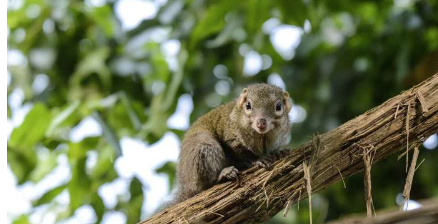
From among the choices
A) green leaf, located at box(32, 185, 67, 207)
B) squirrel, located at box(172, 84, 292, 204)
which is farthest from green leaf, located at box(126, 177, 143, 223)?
squirrel, located at box(172, 84, 292, 204)

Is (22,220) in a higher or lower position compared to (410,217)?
higher

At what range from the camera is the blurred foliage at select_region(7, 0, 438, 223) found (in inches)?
227

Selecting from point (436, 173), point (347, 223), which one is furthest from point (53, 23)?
point (347, 223)

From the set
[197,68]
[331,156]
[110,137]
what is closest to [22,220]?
[110,137]

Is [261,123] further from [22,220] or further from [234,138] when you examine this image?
[22,220]

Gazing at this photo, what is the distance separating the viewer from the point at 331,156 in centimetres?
375

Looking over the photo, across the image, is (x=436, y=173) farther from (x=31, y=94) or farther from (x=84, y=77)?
(x=31, y=94)

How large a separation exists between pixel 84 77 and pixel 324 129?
256cm

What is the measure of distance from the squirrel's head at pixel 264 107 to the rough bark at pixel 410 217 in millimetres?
2597

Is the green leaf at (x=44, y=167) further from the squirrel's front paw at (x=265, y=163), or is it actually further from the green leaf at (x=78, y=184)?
the squirrel's front paw at (x=265, y=163)

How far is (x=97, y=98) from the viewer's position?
6.57 meters

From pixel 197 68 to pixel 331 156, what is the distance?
10.2 ft

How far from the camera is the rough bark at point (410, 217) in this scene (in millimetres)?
2094

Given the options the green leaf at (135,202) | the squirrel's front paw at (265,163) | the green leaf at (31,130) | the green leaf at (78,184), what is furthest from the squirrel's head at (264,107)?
the green leaf at (31,130)
